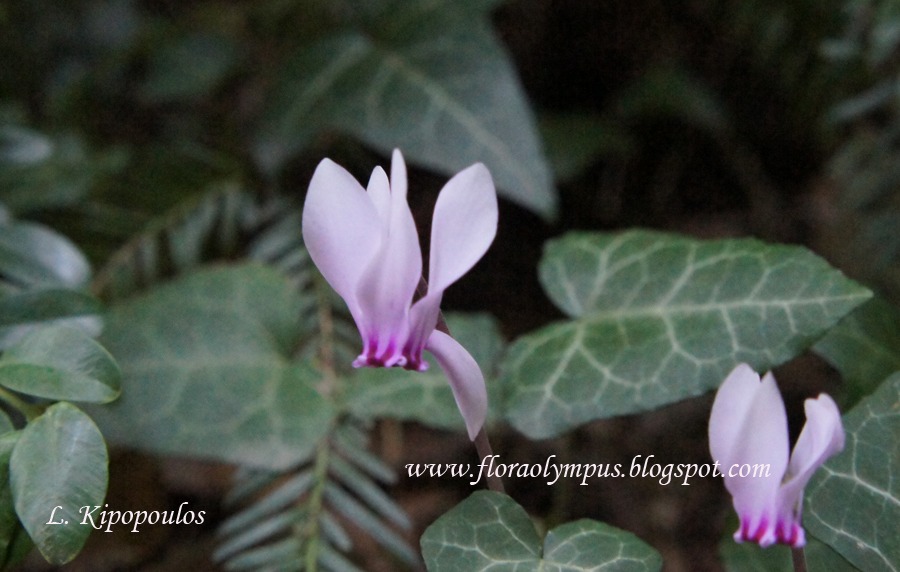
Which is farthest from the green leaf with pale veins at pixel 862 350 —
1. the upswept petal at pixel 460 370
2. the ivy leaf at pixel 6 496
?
the ivy leaf at pixel 6 496

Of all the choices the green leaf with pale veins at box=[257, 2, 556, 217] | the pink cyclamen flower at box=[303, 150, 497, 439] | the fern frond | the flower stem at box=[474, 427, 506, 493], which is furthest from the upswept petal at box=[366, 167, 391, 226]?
the fern frond

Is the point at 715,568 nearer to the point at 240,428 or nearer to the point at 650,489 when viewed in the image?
the point at 650,489

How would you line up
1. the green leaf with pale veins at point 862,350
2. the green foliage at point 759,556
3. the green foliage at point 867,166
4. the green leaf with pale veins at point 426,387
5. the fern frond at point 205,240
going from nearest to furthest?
the green foliage at point 759,556
the green leaf with pale veins at point 862,350
the green leaf with pale veins at point 426,387
the green foliage at point 867,166
the fern frond at point 205,240

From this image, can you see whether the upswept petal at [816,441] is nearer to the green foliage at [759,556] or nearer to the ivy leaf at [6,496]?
the green foliage at [759,556]

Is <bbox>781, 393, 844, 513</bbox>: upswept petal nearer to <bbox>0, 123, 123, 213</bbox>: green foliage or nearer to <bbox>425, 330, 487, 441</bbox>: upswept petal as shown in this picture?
<bbox>425, 330, 487, 441</bbox>: upswept petal

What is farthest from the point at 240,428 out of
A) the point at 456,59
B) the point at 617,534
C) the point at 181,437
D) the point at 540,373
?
the point at 456,59
